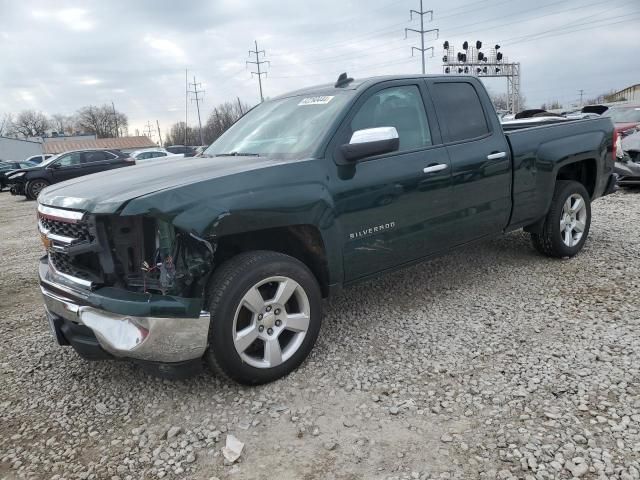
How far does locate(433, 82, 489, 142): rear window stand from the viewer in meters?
4.11

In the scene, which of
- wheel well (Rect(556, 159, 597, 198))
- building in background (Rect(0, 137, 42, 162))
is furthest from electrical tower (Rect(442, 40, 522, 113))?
building in background (Rect(0, 137, 42, 162))

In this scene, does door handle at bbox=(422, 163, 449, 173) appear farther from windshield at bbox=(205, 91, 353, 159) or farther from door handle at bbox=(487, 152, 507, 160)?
windshield at bbox=(205, 91, 353, 159)

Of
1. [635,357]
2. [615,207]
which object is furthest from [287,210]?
[615,207]

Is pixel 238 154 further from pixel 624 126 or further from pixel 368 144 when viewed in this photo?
pixel 624 126

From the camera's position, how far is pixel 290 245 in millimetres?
3336

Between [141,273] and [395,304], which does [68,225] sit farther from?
[395,304]

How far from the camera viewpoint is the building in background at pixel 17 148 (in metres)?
68.5

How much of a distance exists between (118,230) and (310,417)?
1475 mm

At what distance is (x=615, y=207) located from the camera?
803 centimetres

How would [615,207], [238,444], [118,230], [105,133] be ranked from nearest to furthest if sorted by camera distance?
[238,444]
[118,230]
[615,207]
[105,133]

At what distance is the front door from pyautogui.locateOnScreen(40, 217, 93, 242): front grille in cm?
151

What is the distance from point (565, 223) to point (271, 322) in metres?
3.63

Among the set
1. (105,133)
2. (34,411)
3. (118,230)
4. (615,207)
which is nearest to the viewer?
(118,230)

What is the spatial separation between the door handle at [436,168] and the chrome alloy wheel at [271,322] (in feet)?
4.63
